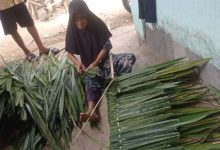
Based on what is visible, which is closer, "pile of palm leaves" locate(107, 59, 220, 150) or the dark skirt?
"pile of palm leaves" locate(107, 59, 220, 150)

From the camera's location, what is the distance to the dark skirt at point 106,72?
355 cm

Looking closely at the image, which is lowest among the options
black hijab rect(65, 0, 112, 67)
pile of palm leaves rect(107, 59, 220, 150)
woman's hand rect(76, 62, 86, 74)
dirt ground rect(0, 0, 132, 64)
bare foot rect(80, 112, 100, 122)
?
dirt ground rect(0, 0, 132, 64)

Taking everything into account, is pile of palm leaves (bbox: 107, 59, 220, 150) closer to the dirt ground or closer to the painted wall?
the painted wall

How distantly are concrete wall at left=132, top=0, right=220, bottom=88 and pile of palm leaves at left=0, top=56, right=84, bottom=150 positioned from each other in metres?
1.07

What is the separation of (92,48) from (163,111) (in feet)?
4.34

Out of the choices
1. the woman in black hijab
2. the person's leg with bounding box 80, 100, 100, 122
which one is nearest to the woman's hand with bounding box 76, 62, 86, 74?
the woman in black hijab

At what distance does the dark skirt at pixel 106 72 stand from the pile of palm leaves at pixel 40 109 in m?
0.16

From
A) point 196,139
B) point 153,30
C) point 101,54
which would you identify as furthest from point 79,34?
point 196,139

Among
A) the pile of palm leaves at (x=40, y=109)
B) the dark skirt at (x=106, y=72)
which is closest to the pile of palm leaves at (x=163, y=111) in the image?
the dark skirt at (x=106, y=72)

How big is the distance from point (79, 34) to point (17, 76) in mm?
809

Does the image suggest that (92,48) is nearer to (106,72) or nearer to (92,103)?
(106,72)

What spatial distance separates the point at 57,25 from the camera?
330 inches

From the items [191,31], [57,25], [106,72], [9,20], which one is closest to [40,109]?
[106,72]

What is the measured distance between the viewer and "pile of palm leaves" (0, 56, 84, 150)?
3279 mm
